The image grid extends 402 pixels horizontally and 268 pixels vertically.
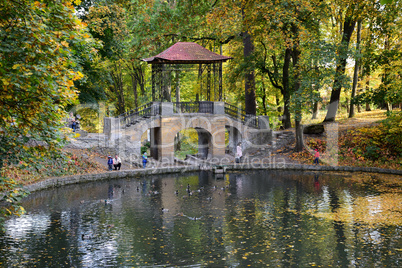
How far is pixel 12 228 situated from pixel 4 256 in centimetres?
255

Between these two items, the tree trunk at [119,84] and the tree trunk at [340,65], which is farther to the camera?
the tree trunk at [119,84]

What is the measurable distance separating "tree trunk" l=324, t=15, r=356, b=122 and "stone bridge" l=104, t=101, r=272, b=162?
17.2 feet

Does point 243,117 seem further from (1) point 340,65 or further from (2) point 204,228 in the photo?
(2) point 204,228

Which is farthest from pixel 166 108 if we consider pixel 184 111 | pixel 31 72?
pixel 31 72

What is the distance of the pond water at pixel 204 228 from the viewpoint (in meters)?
9.87

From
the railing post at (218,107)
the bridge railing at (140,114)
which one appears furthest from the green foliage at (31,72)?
the railing post at (218,107)

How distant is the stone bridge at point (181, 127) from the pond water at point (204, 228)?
694cm

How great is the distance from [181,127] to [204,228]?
598 inches

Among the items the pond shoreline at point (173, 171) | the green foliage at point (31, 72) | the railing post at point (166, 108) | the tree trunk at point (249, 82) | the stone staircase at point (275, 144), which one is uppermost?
the tree trunk at point (249, 82)

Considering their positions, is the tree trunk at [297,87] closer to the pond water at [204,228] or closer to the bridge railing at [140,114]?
the pond water at [204,228]

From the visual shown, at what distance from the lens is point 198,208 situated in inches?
593

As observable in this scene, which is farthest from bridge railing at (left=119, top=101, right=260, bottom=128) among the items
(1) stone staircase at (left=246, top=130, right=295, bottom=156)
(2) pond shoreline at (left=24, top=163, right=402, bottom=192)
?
(2) pond shoreline at (left=24, top=163, right=402, bottom=192)

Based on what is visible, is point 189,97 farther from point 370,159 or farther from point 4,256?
point 4,256

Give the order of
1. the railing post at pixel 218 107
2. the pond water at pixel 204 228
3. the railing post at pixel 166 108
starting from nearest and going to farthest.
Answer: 1. the pond water at pixel 204 228
2. the railing post at pixel 166 108
3. the railing post at pixel 218 107
